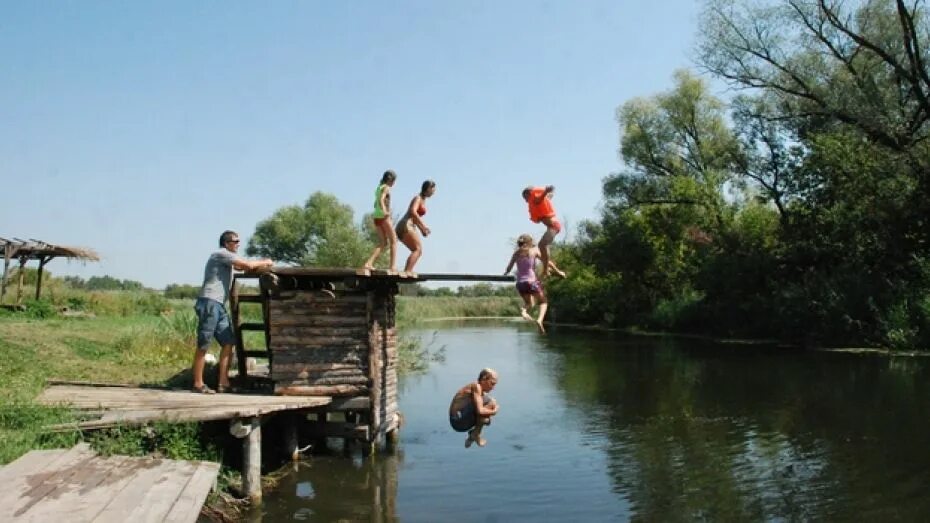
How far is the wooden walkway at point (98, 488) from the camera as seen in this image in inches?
270

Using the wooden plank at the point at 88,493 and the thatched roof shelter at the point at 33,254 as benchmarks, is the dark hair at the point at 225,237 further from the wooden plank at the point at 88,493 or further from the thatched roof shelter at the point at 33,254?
the thatched roof shelter at the point at 33,254

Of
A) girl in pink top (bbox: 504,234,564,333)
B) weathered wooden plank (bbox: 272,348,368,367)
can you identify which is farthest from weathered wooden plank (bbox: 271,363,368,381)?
girl in pink top (bbox: 504,234,564,333)

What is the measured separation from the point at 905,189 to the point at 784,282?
8.17 metres

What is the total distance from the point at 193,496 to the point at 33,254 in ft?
84.3

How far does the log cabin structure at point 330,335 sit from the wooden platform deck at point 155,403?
0.46 m

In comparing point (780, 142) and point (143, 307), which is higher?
point (780, 142)

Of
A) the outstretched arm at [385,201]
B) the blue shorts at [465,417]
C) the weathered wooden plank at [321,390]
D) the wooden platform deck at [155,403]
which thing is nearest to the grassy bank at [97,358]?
the wooden platform deck at [155,403]

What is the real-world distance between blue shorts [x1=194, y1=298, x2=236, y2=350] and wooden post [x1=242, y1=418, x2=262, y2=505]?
1.82m

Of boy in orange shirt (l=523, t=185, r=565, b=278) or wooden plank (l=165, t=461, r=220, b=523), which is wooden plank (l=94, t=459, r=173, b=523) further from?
boy in orange shirt (l=523, t=185, r=565, b=278)

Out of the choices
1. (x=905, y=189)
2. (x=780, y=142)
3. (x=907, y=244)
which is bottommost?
(x=907, y=244)

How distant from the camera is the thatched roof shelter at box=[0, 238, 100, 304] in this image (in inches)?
1091

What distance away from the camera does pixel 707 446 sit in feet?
52.6

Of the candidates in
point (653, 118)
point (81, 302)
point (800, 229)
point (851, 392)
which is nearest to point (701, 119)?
point (653, 118)

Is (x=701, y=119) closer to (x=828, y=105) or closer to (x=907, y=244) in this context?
(x=828, y=105)
